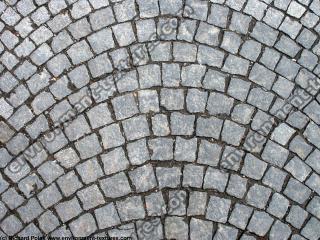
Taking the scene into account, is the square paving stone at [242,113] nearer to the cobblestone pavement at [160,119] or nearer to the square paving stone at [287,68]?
the cobblestone pavement at [160,119]

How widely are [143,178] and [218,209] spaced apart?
75 centimetres

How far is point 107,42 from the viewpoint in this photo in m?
4.55

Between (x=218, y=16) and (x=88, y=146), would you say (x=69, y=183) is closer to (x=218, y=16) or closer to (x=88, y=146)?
(x=88, y=146)

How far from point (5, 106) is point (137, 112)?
1332 mm

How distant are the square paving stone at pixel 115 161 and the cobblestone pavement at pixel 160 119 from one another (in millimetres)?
10

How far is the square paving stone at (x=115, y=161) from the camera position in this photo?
4191mm

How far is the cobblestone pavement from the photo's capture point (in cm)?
410

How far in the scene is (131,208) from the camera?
4090mm

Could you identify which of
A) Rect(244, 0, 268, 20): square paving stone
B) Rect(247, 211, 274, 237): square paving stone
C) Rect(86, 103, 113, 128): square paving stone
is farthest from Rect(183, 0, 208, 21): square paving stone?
Rect(247, 211, 274, 237): square paving stone

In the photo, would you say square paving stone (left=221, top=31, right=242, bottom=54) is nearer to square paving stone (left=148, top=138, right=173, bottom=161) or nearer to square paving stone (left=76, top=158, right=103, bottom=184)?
square paving stone (left=148, top=138, right=173, bottom=161)

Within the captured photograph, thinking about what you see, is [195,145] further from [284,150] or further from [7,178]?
[7,178]

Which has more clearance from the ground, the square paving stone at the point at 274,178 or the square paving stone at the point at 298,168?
the square paving stone at the point at 298,168

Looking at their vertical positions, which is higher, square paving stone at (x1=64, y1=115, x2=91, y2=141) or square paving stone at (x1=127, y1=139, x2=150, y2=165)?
square paving stone at (x1=64, y1=115, x2=91, y2=141)

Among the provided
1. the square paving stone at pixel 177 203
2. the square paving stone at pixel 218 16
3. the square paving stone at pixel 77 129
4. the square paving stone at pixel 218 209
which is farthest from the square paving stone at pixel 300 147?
the square paving stone at pixel 77 129
